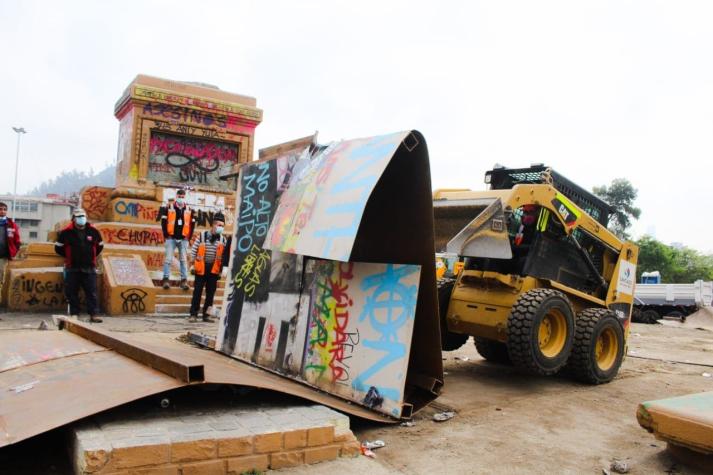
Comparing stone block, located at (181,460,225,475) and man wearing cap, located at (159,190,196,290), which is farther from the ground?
man wearing cap, located at (159,190,196,290)

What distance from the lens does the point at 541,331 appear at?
624 cm

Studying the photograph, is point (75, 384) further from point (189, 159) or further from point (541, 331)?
point (189, 159)

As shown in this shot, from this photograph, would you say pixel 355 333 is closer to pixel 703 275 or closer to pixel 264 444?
pixel 264 444

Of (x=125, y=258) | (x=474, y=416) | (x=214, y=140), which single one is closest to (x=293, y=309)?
(x=474, y=416)

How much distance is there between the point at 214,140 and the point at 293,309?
10.8m

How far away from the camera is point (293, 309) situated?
550cm

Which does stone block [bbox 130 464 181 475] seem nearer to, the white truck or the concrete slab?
the concrete slab

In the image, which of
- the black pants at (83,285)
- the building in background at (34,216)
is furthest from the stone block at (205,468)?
the building in background at (34,216)

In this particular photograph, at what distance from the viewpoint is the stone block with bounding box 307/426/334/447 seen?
3.59 meters

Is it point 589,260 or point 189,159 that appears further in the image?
point 189,159

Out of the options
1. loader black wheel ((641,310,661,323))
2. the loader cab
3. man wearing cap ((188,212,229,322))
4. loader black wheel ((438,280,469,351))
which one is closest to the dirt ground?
loader black wheel ((438,280,469,351))

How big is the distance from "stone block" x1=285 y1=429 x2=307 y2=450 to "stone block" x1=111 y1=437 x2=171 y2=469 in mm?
740

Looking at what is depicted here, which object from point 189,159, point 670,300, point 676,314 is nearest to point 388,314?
point 189,159

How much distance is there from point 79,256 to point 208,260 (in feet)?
6.69
